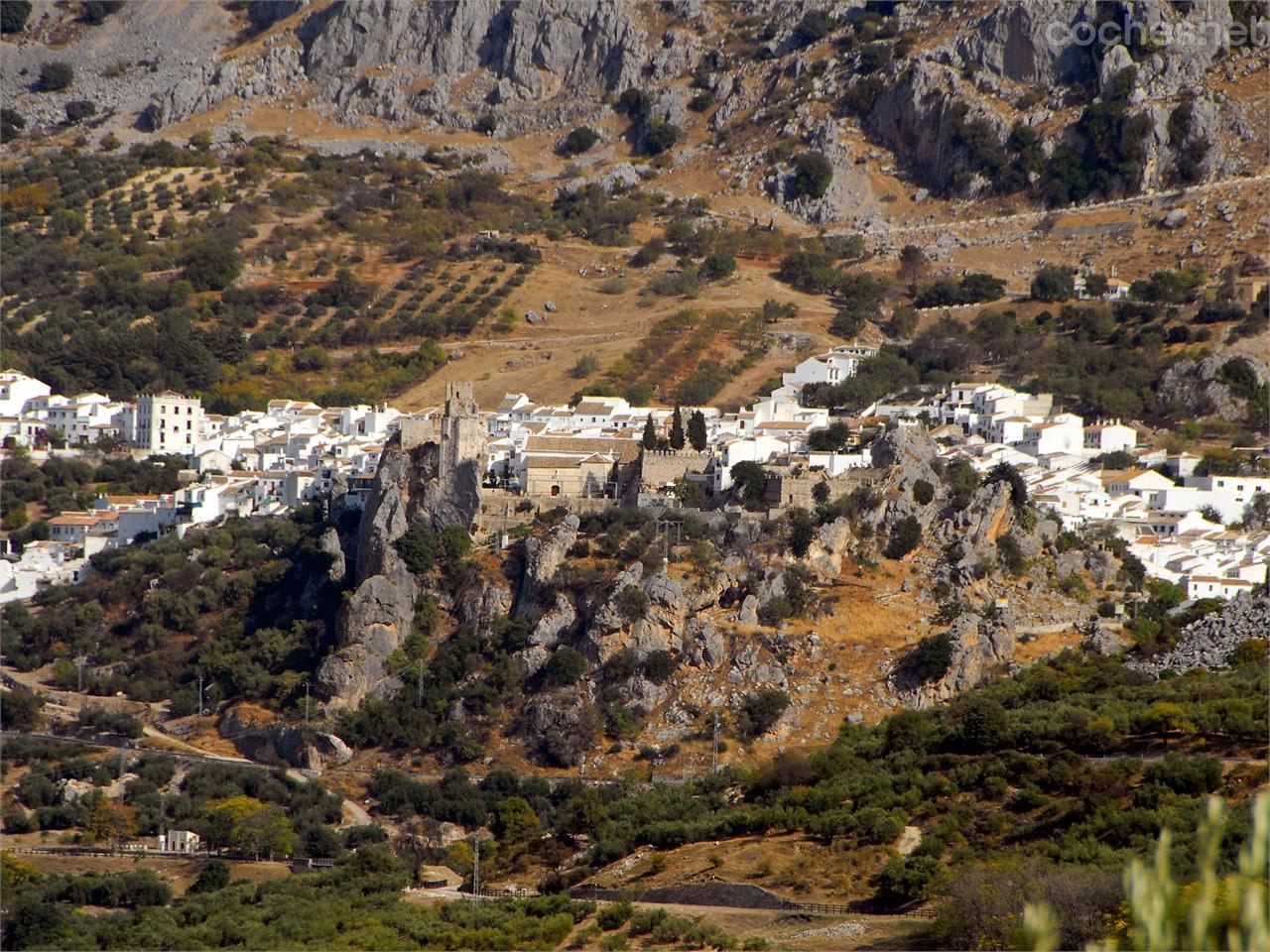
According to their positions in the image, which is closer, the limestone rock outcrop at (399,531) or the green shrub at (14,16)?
the limestone rock outcrop at (399,531)

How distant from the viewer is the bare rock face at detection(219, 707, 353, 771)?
44.8 metres

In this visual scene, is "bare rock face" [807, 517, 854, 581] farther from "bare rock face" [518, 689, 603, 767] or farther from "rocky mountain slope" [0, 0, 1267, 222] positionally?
"rocky mountain slope" [0, 0, 1267, 222]

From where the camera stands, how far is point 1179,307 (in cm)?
7262

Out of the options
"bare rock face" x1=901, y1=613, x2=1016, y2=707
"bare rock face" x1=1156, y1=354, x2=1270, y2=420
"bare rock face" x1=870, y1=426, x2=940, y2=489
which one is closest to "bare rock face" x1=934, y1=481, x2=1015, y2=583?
"bare rock face" x1=870, y1=426, x2=940, y2=489

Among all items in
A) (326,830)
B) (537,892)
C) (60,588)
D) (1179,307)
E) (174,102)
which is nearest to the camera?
(537,892)

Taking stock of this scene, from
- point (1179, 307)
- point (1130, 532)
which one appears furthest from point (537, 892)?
point (1179, 307)

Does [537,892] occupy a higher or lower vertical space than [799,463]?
lower

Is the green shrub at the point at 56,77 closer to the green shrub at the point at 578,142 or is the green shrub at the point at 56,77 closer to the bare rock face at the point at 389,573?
the green shrub at the point at 578,142

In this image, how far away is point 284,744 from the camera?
45.5 meters

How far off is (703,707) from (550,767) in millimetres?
3627

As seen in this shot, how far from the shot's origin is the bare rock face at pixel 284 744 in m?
44.8

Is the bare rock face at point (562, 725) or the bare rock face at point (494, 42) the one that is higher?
the bare rock face at point (494, 42)

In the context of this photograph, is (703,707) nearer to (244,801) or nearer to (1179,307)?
(244,801)

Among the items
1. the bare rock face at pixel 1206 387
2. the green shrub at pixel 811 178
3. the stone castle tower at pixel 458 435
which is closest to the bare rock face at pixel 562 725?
the stone castle tower at pixel 458 435
